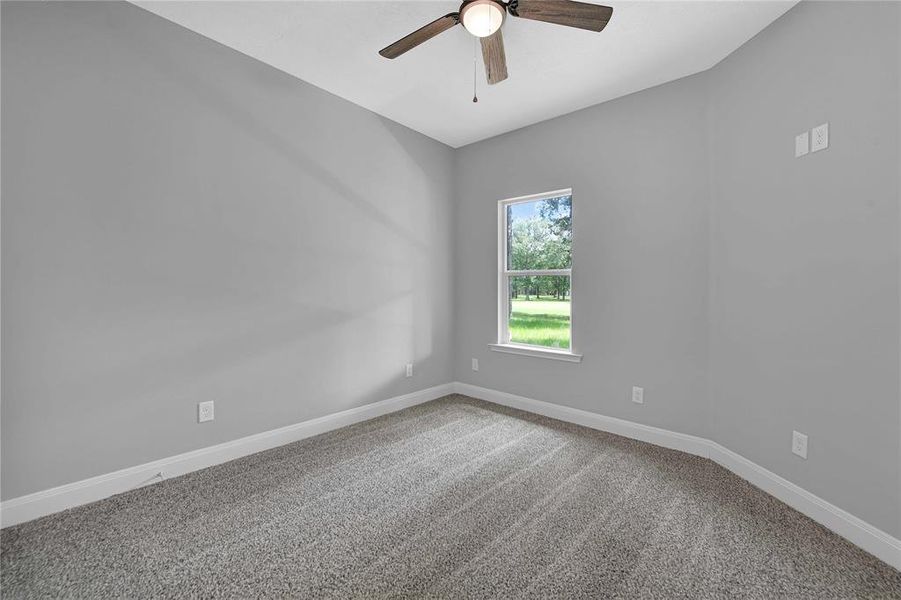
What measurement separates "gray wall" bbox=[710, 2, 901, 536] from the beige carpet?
0.37 m

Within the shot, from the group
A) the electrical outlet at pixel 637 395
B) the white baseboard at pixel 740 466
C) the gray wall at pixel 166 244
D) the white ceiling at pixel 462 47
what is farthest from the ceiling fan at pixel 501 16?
the white baseboard at pixel 740 466

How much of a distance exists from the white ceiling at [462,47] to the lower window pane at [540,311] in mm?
1511

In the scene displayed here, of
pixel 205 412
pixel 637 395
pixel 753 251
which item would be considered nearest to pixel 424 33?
pixel 753 251

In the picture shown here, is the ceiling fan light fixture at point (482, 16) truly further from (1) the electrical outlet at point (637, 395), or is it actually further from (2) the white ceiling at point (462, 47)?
(1) the electrical outlet at point (637, 395)

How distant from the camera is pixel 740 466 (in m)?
2.35

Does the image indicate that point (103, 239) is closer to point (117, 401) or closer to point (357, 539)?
point (117, 401)

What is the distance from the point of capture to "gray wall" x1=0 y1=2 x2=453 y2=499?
1.85 m

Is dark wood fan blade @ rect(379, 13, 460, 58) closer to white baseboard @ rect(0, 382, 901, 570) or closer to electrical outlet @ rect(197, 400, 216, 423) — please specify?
electrical outlet @ rect(197, 400, 216, 423)

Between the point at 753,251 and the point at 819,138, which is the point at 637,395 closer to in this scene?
the point at 753,251

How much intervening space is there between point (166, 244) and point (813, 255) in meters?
3.53

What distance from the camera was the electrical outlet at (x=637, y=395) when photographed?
2.92 meters

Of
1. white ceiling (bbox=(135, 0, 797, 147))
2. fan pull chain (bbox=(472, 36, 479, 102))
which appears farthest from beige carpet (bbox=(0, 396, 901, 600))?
white ceiling (bbox=(135, 0, 797, 147))

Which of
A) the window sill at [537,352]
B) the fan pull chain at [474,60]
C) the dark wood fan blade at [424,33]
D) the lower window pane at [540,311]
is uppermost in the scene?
the fan pull chain at [474,60]

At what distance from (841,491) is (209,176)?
3803 mm
